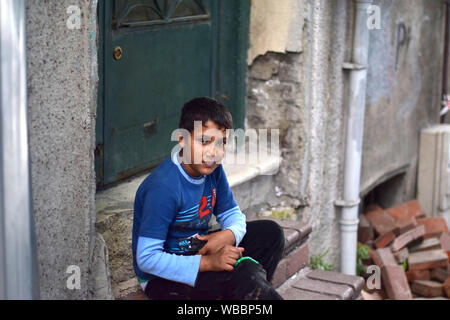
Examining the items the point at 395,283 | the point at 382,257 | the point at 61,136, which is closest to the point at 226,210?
the point at 61,136

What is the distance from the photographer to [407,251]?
5.43 m

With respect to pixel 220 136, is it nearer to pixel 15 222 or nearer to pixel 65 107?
pixel 65 107

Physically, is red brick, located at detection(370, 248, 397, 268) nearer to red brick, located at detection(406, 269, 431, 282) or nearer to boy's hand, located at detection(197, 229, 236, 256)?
red brick, located at detection(406, 269, 431, 282)

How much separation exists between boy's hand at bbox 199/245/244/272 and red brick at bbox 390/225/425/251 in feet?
9.55

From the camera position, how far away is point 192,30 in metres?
4.10

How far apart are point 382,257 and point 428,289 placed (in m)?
0.41

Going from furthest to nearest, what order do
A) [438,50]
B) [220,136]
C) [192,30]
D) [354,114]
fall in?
[438,50]
[354,114]
[192,30]
[220,136]

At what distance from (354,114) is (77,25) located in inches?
101

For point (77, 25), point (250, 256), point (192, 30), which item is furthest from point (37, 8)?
point (192, 30)

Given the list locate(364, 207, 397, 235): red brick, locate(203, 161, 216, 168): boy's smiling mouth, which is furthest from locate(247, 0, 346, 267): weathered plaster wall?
locate(203, 161, 216, 168): boy's smiling mouth

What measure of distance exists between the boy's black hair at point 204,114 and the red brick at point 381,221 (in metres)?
3.10

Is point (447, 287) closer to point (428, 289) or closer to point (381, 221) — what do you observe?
point (428, 289)

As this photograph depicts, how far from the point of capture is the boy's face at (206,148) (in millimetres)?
2750
